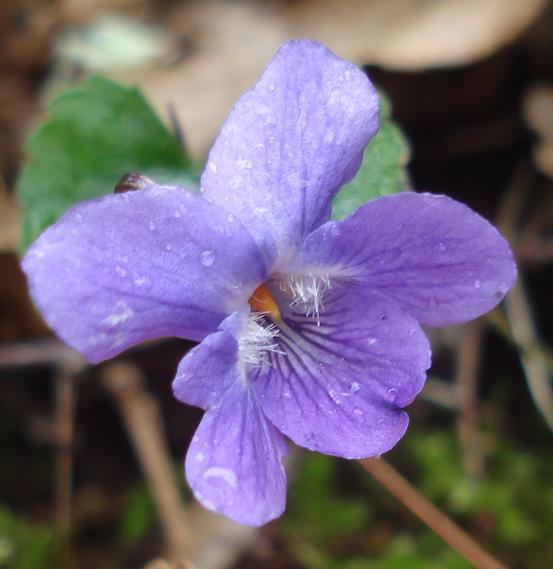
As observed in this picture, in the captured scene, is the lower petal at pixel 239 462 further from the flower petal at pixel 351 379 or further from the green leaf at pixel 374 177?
the green leaf at pixel 374 177

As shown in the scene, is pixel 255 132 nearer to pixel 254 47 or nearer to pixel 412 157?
pixel 412 157

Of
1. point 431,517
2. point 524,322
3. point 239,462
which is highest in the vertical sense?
point 239,462

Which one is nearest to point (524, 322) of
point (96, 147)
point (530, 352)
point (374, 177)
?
point (530, 352)

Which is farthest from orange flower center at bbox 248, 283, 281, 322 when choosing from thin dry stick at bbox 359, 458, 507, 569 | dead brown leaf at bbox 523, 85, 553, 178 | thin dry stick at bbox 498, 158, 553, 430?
dead brown leaf at bbox 523, 85, 553, 178

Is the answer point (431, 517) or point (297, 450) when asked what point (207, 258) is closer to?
point (431, 517)

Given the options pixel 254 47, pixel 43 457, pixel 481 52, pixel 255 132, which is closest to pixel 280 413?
pixel 255 132
